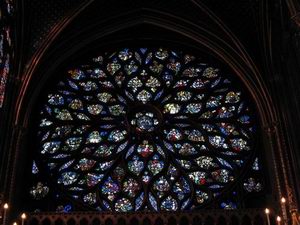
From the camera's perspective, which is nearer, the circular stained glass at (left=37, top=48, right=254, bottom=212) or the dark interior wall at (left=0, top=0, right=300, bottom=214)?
the dark interior wall at (left=0, top=0, right=300, bottom=214)

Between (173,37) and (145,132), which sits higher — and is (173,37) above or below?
above

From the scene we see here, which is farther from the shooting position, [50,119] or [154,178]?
[50,119]

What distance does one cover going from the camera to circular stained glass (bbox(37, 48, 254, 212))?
622 inches

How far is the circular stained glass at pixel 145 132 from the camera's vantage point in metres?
15.8

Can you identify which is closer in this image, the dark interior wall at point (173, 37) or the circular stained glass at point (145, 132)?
the dark interior wall at point (173, 37)

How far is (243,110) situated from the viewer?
17.1m

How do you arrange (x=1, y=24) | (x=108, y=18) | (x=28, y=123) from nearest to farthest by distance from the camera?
(x=1, y=24)
(x=28, y=123)
(x=108, y=18)

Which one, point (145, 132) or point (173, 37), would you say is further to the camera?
point (173, 37)

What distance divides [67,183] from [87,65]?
12.2 feet

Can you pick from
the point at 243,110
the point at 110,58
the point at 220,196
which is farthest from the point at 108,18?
the point at 220,196

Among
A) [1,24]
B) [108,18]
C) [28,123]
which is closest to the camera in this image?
[1,24]

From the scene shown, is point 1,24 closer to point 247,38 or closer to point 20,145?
Result: point 20,145

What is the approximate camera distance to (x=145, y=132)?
16750 millimetres

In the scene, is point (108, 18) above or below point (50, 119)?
above
